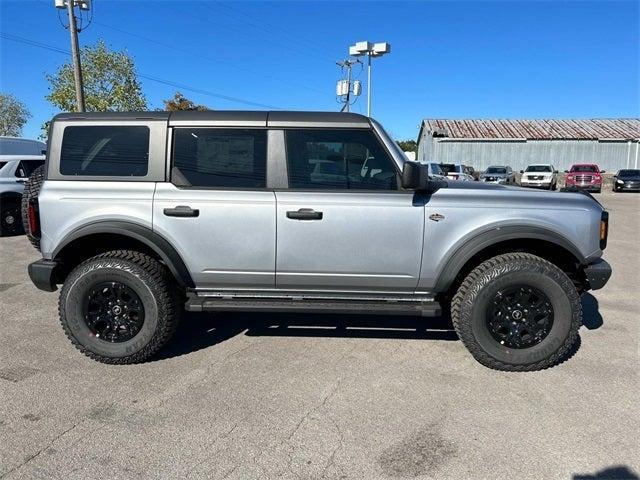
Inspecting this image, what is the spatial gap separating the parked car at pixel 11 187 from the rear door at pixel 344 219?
8.69 m

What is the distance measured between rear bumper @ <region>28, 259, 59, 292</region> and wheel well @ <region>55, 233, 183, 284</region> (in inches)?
2.6

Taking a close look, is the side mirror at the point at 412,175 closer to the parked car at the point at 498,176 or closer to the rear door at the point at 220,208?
the rear door at the point at 220,208

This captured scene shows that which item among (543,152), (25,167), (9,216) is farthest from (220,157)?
(543,152)

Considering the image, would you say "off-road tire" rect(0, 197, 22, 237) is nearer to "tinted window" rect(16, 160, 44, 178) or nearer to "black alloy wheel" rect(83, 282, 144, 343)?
"tinted window" rect(16, 160, 44, 178)

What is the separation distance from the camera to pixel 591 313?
5031mm

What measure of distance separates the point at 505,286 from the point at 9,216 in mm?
10324

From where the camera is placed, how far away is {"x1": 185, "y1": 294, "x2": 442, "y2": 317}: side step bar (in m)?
3.56

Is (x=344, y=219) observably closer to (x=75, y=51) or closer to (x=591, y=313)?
(x=591, y=313)

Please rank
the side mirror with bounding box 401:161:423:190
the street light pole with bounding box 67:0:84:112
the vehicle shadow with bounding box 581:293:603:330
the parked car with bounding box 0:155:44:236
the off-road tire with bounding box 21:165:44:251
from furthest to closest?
the street light pole with bounding box 67:0:84:112
the parked car with bounding box 0:155:44:236
the vehicle shadow with bounding box 581:293:603:330
the off-road tire with bounding box 21:165:44:251
the side mirror with bounding box 401:161:423:190

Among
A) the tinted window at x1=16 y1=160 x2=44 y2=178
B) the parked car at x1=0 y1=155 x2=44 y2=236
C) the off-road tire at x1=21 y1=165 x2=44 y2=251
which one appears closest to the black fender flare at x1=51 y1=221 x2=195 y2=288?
the off-road tire at x1=21 y1=165 x2=44 y2=251

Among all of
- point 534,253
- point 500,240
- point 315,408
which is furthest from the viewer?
point 534,253

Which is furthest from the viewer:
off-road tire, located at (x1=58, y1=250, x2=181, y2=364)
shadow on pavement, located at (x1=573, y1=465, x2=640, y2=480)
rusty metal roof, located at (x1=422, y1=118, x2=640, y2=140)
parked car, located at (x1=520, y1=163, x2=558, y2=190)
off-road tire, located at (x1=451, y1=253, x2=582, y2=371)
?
rusty metal roof, located at (x1=422, y1=118, x2=640, y2=140)

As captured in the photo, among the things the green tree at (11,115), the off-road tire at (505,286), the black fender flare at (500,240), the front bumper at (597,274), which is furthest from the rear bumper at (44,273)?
the green tree at (11,115)

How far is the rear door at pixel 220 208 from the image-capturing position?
3.54 m
